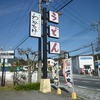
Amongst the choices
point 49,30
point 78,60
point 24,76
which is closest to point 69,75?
point 49,30

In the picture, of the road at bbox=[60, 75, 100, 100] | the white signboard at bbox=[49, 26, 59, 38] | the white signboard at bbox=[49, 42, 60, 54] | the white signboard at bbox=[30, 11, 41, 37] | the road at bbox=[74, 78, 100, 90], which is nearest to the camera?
the road at bbox=[60, 75, 100, 100]

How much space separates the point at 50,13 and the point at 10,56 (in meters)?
6.26

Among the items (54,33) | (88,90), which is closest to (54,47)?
(54,33)

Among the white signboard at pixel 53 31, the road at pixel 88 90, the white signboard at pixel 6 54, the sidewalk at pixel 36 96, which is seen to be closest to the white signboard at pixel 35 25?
the white signboard at pixel 53 31

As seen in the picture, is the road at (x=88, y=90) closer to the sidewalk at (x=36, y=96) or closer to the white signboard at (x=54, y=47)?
the sidewalk at (x=36, y=96)

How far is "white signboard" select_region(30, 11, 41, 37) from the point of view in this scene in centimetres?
1578

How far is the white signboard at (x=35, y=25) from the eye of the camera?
15.8m

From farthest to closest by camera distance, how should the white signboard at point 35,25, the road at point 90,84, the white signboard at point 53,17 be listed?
the road at point 90,84 → the white signboard at point 53,17 → the white signboard at point 35,25

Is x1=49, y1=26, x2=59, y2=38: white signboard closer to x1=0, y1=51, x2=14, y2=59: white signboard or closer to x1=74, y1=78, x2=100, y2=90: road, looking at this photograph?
x1=0, y1=51, x2=14, y2=59: white signboard

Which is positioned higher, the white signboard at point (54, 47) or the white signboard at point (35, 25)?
the white signboard at point (35, 25)

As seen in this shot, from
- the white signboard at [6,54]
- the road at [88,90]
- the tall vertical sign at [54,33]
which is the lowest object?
the road at [88,90]

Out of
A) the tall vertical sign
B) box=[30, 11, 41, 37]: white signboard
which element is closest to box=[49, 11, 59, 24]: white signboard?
the tall vertical sign

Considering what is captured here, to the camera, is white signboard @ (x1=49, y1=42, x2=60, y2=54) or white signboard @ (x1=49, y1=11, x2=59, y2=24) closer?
white signboard @ (x1=49, y1=42, x2=60, y2=54)

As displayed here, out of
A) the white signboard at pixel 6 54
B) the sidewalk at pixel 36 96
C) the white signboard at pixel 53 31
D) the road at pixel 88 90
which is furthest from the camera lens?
the white signboard at pixel 6 54
